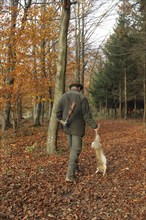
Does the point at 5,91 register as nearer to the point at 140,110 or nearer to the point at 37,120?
the point at 37,120

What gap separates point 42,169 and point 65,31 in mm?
5054

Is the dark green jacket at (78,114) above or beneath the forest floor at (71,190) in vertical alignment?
above

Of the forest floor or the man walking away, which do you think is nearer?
the forest floor

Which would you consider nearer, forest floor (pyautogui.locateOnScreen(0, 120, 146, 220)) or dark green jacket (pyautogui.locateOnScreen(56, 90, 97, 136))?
forest floor (pyautogui.locateOnScreen(0, 120, 146, 220))

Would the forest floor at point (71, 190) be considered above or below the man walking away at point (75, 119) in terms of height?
below

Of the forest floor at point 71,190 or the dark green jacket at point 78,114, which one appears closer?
the forest floor at point 71,190

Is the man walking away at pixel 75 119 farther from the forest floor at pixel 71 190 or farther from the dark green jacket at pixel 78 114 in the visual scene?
the forest floor at pixel 71 190

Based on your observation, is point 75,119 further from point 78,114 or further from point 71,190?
point 71,190

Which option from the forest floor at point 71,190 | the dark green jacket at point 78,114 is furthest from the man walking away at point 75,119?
the forest floor at point 71,190

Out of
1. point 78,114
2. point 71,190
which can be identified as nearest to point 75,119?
point 78,114

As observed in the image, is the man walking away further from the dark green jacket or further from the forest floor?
the forest floor

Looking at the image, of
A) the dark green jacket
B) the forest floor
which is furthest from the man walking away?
the forest floor

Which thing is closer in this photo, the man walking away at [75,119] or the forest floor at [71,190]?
the forest floor at [71,190]

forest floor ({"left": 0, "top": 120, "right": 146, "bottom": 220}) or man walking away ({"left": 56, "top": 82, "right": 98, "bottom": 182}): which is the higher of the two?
man walking away ({"left": 56, "top": 82, "right": 98, "bottom": 182})
